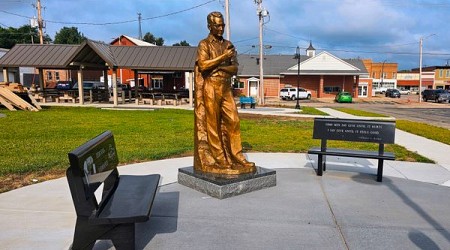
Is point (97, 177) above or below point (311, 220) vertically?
above

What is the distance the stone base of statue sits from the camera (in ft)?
16.6

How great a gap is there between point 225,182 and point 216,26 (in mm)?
2262

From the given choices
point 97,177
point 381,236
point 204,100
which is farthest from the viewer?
point 204,100

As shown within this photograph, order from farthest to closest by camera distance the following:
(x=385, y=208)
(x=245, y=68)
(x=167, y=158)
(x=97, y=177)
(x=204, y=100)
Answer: (x=245, y=68) < (x=167, y=158) < (x=204, y=100) < (x=385, y=208) < (x=97, y=177)

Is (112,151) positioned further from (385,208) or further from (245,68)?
(245,68)

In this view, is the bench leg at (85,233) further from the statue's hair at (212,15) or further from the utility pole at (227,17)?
the utility pole at (227,17)

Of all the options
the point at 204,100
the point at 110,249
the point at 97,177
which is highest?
the point at 204,100

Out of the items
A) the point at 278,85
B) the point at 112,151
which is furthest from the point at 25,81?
the point at 112,151

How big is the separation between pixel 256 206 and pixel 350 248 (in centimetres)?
144

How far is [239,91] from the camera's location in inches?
1873

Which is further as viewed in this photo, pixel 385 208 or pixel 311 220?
pixel 385 208

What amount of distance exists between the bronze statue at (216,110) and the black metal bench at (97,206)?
70.7 inches

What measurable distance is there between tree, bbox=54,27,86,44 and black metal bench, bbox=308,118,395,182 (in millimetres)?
98964

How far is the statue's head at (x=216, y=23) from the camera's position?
5.34m
